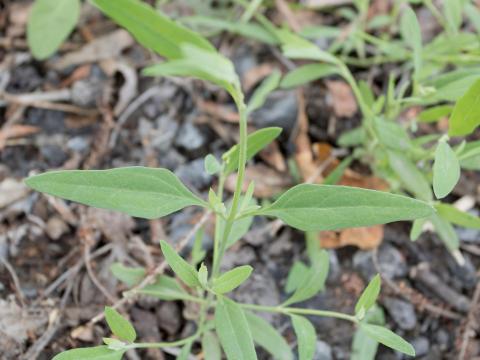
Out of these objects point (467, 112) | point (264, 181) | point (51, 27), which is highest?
point (467, 112)

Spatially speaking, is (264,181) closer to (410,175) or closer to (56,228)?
(410,175)

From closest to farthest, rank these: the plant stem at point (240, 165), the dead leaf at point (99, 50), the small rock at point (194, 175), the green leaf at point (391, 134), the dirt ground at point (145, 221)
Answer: the plant stem at point (240, 165) < the green leaf at point (391, 134) < the dirt ground at point (145, 221) < the small rock at point (194, 175) < the dead leaf at point (99, 50)

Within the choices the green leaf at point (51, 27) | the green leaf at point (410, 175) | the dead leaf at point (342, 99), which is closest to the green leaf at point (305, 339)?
the green leaf at point (410, 175)

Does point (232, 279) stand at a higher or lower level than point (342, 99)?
higher

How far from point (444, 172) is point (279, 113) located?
3.58 feet

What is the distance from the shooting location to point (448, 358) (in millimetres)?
2176

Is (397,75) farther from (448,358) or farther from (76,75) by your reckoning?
(76,75)

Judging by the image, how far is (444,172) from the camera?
1.57 m

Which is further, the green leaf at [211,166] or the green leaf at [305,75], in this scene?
the green leaf at [305,75]

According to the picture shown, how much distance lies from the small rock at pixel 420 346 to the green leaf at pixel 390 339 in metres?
0.65

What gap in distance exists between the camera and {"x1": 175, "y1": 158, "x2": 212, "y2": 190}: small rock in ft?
7.98

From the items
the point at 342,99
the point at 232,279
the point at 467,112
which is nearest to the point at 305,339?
the point at 232,279

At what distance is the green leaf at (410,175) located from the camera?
2049 millimetres

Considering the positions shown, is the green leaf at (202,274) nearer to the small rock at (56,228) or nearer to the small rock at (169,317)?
the small rock at (169,317)
